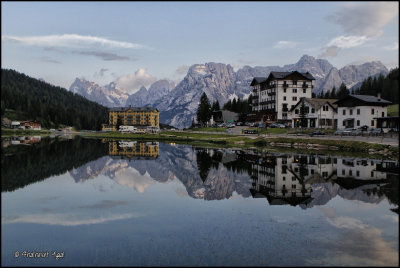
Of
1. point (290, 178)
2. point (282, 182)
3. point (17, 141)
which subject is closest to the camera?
point (282, 182)

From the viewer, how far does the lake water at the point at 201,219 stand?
16016 millimetres

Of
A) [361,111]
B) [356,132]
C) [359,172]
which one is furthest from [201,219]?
[361,111]

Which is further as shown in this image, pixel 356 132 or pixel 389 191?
pixel 356 132

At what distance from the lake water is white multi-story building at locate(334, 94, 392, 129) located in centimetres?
6004

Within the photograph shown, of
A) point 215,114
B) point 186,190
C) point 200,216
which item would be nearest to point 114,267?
point 200,216

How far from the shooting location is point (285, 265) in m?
15.0

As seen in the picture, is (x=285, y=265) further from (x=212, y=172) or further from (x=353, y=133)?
(x=353, y=133)

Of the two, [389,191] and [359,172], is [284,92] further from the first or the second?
[389,191]

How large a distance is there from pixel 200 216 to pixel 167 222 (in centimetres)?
263

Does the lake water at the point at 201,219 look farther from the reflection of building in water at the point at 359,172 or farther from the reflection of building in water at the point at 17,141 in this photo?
the reflection of building in water at the point at 17,141

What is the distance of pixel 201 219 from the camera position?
22.5 m

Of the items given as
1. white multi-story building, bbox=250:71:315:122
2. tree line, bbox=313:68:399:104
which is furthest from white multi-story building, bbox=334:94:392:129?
tree line, bbox=313:68:399:104

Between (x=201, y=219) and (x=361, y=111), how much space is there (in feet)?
292

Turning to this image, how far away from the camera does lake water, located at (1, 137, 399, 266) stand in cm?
1602
